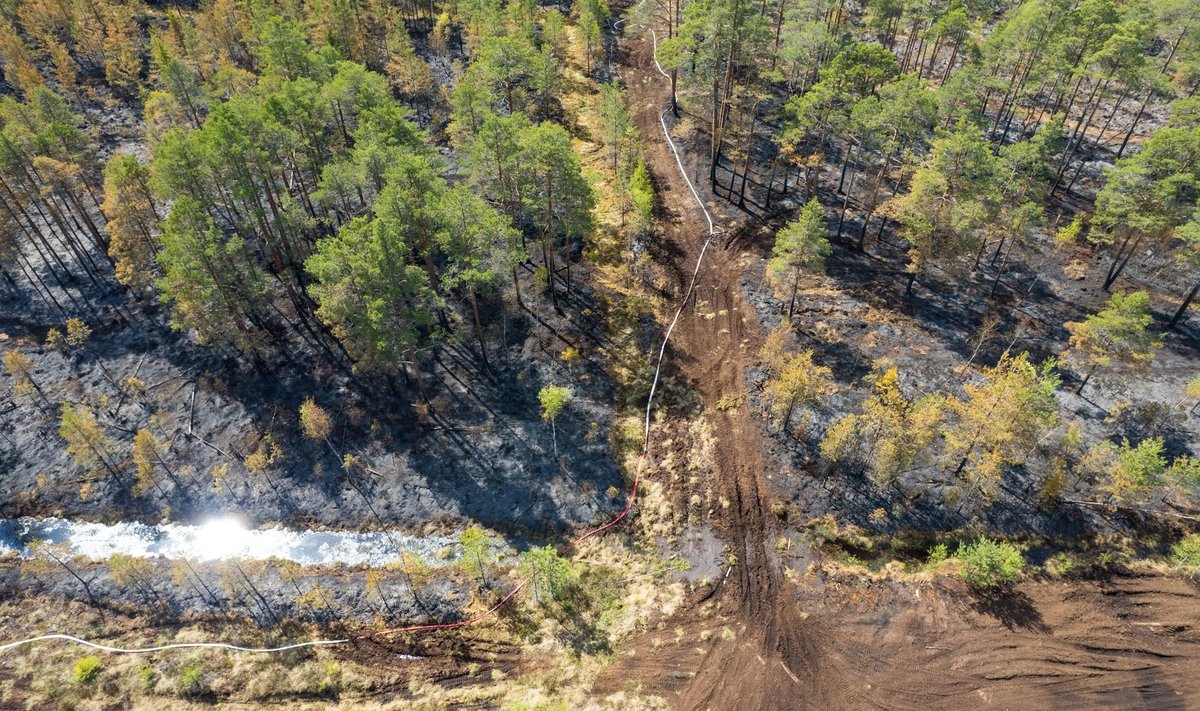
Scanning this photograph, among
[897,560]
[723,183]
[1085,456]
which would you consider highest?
[723,183]

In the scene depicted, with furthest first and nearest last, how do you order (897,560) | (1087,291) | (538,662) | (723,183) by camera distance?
(723,183) → (1087,291) → (897,560) → (538,662)

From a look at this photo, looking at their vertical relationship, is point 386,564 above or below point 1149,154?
below

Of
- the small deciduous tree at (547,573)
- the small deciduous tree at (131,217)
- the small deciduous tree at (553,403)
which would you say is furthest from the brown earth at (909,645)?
the small deciduous tree at (131,217)

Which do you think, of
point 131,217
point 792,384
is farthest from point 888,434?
point 131,217

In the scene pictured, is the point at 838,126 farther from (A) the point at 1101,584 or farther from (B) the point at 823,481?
(A) the point at 1101,584

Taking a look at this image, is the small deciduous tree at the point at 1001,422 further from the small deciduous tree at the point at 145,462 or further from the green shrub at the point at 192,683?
the small deciduous tree at the point at 145,462

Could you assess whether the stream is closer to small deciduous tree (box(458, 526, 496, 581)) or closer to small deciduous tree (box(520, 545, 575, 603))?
small deciduous tree (box(458, 526, 496, 581))

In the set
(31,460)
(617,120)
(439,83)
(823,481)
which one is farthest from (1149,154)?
(31,460)
